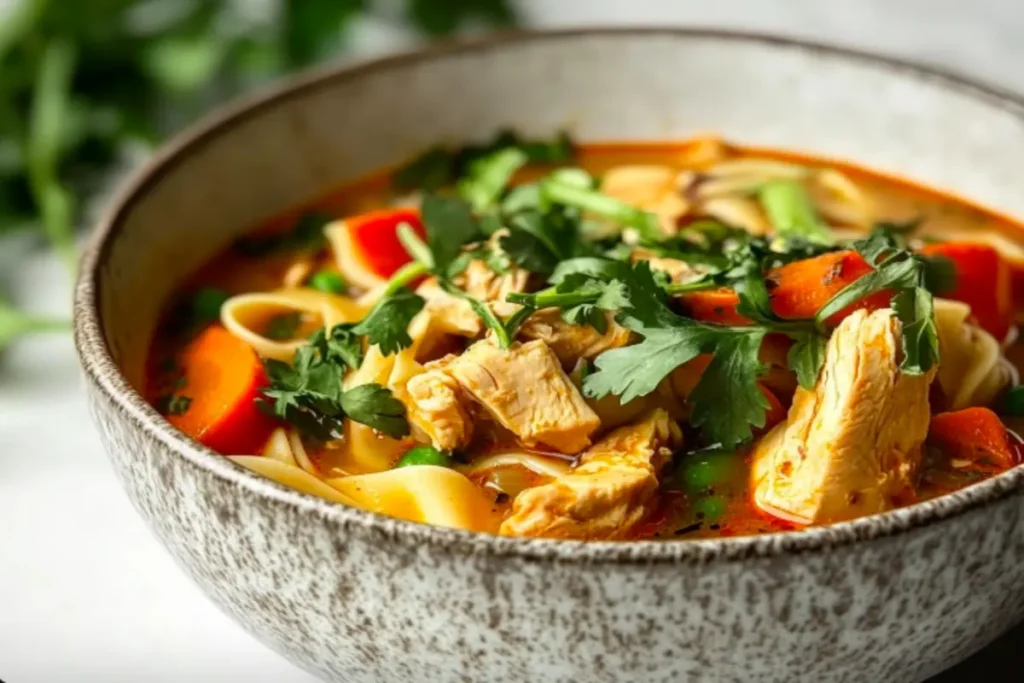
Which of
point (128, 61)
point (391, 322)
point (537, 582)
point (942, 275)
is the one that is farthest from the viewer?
point (128, 61)

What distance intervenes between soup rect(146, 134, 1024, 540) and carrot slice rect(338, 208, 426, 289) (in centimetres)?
19

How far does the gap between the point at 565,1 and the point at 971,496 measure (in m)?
5.16

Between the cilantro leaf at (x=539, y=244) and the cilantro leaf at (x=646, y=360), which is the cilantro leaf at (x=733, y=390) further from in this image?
the cilantro leaf at (x=539, y=244)

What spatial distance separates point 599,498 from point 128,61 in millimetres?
4098

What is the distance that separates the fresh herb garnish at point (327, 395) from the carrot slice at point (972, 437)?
1271 millimetres

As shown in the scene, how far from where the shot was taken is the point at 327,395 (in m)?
3.24

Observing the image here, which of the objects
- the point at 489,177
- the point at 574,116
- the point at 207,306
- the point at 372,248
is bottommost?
the point at 207,306

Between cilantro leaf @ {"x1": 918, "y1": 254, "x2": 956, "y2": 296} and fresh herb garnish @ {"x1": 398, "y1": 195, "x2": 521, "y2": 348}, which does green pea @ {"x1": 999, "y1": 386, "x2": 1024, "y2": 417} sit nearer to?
cilantro leaf @ {"x1": 918, "y1": 254, "x2": 956, "y2": 296}

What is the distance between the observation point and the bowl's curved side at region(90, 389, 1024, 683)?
2311mm

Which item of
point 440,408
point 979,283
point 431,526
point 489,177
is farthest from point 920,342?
point 489,177

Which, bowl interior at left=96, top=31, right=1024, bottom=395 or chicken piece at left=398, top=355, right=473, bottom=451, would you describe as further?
bowl interior at left=96, top=31, right=1024, bottom=395

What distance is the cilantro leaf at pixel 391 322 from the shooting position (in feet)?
10.5

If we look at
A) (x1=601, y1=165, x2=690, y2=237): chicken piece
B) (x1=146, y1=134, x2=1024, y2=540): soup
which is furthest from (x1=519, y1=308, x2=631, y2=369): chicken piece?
(x1=601, y1=165, x2=690, y2=237): chicken piece

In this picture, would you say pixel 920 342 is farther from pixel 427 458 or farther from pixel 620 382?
pixel 427 458
